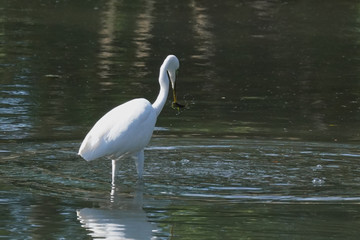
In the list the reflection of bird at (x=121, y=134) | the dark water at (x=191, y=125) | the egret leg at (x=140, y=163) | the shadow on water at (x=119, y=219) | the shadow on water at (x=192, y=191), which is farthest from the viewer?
the egret leg at (x=140, y=163)

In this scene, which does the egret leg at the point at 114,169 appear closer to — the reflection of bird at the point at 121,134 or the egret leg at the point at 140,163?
the reflection of bird at the point at 121,134

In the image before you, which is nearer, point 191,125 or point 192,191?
point 192,191

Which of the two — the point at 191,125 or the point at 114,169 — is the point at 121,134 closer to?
the point at 114,169

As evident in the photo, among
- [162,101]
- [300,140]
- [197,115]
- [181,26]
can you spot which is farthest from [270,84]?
[181,26]

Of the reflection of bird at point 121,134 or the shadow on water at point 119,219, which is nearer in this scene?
the shadow on water at point 119,219

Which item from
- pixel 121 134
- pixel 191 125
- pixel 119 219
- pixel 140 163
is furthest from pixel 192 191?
pixel 191 125

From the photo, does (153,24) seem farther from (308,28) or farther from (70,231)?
(70,231)

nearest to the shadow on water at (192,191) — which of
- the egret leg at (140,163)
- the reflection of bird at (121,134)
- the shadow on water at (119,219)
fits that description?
the shadow on water at (119,219)

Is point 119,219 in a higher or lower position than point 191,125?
higher

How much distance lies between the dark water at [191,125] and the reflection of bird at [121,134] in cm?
28

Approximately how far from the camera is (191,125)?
44.3 feet

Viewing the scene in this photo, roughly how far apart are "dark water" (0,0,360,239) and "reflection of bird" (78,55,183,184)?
0.28m

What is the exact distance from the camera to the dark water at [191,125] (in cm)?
866

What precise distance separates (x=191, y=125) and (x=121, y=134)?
10.8ft
